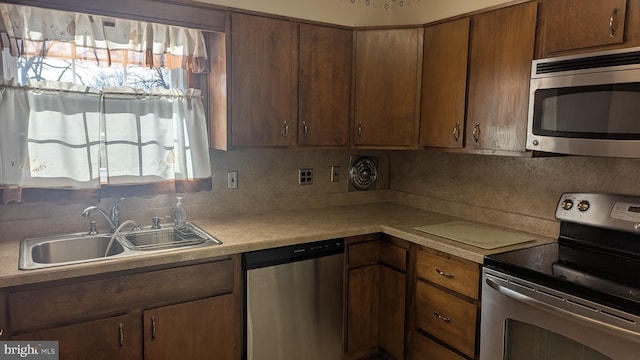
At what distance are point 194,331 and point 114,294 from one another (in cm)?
41

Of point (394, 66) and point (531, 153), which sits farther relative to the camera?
point (394, 66)

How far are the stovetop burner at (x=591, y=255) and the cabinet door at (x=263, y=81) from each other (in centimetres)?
133

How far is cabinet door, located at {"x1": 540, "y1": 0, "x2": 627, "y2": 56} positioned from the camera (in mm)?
1728

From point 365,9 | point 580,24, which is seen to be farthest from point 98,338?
point 365,9

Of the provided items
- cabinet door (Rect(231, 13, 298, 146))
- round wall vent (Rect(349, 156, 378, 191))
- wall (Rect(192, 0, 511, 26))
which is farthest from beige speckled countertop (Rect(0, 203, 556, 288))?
wall (Rect(192, 0, 511, 26))

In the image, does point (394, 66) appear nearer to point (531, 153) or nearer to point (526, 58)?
point (526, 58)

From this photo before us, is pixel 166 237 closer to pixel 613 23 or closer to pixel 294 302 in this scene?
pixel 294 302

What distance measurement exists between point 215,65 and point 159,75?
0.32 m

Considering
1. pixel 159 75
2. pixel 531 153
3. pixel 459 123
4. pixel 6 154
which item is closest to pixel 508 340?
pixel 531 153

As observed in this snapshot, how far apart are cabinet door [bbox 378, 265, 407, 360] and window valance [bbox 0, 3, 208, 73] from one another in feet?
5.22

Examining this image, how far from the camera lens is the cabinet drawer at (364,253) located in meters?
2.47

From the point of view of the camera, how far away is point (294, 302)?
2305mm

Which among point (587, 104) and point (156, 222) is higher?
point (587, 104)

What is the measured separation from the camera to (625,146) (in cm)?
166
